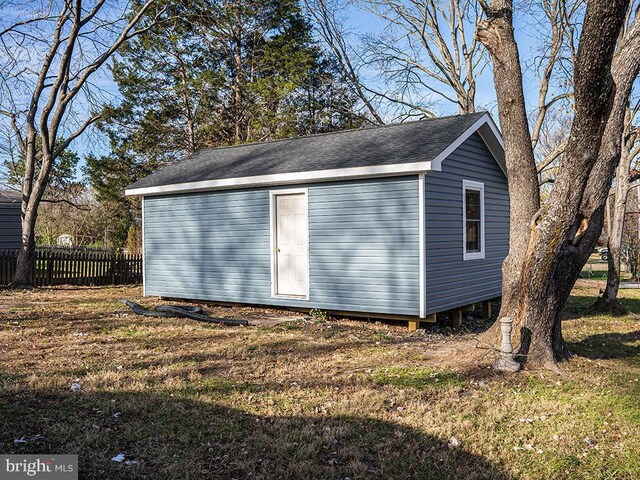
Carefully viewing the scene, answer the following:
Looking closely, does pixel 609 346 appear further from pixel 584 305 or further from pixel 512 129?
pixel 584 305

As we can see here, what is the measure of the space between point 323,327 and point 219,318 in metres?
1.77

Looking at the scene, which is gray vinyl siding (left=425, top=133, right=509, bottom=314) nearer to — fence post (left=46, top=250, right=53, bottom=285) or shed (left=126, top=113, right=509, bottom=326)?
shed (left=126, top=113, right=509, bottom=326)

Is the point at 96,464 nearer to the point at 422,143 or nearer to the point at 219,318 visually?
the point at 219,318

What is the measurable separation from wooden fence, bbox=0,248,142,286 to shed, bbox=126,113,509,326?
16.1 ft

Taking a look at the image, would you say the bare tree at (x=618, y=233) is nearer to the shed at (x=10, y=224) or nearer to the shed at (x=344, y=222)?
the shed at (x=344, y=222)

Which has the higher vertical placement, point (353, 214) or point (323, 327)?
point (353, 214)

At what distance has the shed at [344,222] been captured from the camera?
8.80 meters

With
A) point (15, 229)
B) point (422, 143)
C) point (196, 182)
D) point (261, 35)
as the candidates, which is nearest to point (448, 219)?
point (422, 143)

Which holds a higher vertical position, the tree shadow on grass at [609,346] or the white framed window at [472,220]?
the white framed window at [472,220]

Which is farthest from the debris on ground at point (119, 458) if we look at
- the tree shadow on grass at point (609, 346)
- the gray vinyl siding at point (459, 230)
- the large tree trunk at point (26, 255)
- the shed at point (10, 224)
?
the shed at point (10, 224)

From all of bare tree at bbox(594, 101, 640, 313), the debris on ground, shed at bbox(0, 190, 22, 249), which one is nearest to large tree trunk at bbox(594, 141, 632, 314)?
bare tree at bbox(594, 101, 640, 313)

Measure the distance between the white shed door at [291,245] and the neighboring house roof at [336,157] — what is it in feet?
1.73

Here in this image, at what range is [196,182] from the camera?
36.5ft

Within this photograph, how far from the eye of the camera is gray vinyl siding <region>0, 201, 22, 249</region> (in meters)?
19.3
